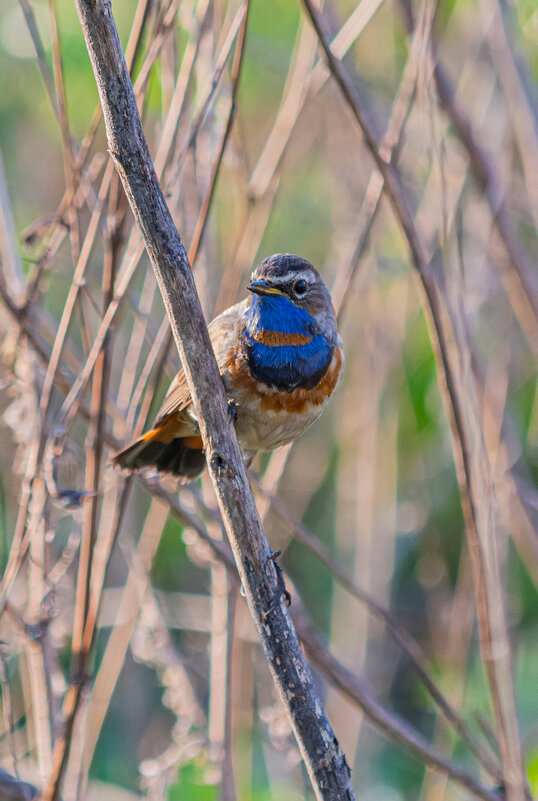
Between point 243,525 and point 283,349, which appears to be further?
point 283,349

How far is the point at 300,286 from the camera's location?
2.63 meters

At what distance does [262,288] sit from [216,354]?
241mm

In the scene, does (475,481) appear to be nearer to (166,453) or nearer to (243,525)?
(243,525)

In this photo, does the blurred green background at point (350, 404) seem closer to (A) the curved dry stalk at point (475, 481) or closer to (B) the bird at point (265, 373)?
(B) the bird at point (265, 373)

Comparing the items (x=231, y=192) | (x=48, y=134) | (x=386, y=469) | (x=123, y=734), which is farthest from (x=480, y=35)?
(x=123, y=734)

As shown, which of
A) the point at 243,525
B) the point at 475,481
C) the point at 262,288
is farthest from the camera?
the point at 262,288

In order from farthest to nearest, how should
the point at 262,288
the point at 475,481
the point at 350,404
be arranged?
the point at 350,404 → the point at 262,288 → the point at 475,481

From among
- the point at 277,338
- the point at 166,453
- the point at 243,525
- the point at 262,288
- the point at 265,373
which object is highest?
the point at 262,288

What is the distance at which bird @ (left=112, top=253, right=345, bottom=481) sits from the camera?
250 centimetres

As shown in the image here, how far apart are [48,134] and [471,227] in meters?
2.30

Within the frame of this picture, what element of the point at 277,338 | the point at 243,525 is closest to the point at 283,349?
the point at 277,338

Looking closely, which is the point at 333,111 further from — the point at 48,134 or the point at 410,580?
the point at 410,580

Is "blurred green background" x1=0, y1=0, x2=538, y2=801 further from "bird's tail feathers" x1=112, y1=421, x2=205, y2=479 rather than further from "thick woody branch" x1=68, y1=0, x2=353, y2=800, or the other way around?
"thick woody branch" x1=68, y1=0, x2=353, y2=800

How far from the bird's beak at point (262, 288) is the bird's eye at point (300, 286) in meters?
0.08
